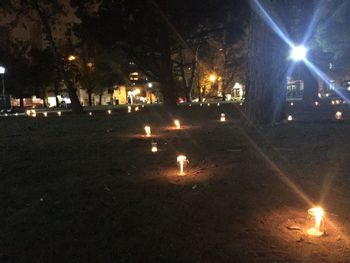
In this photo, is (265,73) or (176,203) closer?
(176,203)

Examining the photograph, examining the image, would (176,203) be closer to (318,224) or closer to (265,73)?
(318,224)

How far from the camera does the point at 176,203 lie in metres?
6.44

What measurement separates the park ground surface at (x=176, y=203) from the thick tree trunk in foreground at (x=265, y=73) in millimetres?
4342

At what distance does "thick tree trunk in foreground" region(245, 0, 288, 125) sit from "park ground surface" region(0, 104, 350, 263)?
4342 mm

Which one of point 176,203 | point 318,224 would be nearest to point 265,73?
point 176,203

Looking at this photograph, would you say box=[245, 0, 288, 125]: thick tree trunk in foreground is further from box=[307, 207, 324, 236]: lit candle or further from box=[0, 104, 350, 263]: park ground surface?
box=[307, 207, 324, 236]: lit candle

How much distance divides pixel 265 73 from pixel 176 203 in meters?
10.4

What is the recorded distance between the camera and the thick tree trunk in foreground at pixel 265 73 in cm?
1579

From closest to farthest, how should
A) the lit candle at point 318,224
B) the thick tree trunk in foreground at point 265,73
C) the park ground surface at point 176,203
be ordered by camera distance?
1. the park ground surface at point 176,203
2. the lit candle at point 318,224
3. the thick tree trunk in foreground at point 265,73

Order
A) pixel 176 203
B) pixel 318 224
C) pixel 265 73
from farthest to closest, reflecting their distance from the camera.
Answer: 1. pixel 265 73
2. pixel 176 203
3. pixel 318 224

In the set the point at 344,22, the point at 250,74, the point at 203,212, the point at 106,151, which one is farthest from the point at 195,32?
the point at 203,212

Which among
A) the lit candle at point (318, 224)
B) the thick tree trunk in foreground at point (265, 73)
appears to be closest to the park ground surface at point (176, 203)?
the lit candle at point (318, 224)

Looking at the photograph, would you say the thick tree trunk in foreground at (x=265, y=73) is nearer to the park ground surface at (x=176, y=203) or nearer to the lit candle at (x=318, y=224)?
the park ground surface at (x=176, y=203)

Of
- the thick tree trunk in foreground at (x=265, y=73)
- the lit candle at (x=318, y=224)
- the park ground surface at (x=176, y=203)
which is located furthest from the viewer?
the thick tree trunk in foreground at (x=265, y=73)
